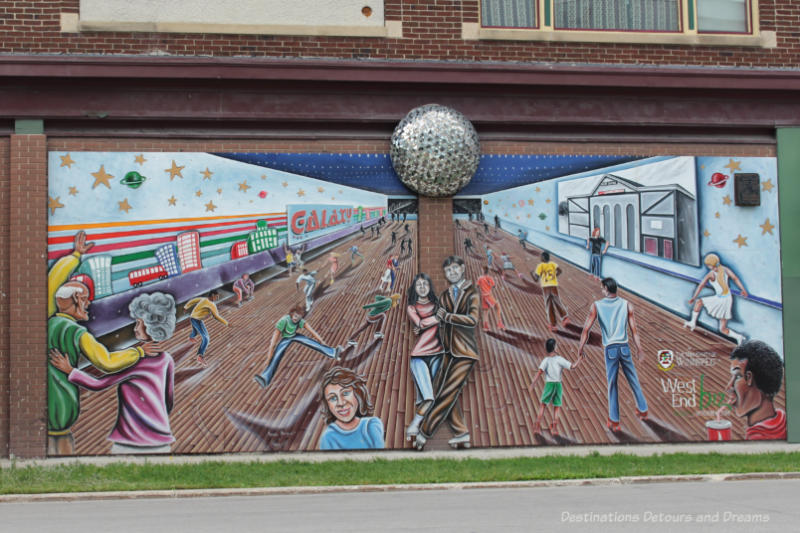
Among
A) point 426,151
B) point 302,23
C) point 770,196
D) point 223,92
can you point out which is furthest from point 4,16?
point 770,196

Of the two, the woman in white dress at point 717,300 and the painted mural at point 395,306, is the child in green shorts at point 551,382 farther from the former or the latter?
the woman in white dress at point 717,300

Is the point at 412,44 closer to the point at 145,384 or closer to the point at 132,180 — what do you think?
the point at 132,180

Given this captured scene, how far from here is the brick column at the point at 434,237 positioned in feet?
38.9

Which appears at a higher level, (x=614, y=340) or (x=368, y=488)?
(x=614, y=340)

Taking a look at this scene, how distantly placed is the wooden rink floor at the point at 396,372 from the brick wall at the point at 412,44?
2458 mm

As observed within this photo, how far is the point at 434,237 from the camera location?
39.0ft

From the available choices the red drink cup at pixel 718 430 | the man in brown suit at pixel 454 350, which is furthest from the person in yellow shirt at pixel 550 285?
the red drink cup at pixel 718 430

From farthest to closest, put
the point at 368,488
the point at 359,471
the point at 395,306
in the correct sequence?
the point at 395,306 → the point at 359,471 → the point at 368,488

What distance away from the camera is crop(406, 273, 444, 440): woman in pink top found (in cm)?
1155

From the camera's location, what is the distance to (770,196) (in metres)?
12.4

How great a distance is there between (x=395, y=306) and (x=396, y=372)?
0.90 m

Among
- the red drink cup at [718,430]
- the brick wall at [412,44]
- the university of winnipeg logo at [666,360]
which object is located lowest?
the red drink cup at [718,430]

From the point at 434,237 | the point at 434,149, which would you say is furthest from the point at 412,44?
the point at 434,237

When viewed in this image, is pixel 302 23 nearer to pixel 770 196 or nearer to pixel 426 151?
pixel 426 151
